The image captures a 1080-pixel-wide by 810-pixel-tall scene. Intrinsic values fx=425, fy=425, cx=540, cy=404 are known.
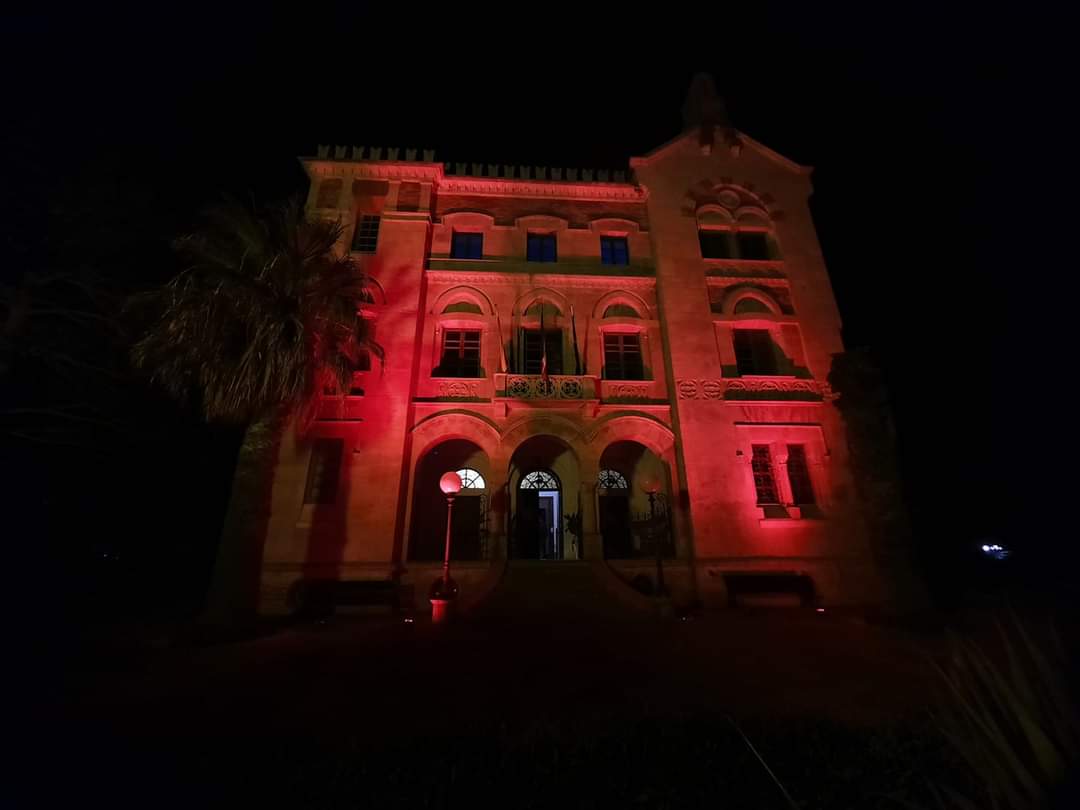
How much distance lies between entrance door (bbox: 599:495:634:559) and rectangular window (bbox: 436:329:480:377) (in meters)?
8.23

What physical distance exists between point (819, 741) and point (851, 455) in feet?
40.6

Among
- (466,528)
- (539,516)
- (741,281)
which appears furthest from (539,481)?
(741,281)

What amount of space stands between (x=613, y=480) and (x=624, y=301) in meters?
7.97

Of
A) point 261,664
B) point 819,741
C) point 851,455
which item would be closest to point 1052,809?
point 819,741

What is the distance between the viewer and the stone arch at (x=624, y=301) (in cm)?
1805

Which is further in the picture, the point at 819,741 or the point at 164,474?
the point at 164,474

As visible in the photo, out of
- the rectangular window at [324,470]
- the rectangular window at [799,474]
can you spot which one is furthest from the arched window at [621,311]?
the rectangular window at [324,470]

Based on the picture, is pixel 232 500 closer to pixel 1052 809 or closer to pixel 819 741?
pixel 819 741

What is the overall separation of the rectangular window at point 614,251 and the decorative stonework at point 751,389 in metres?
6.79

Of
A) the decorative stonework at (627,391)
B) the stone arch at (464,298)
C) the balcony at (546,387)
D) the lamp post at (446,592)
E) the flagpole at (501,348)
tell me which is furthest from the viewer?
the stone arch at (464,298)

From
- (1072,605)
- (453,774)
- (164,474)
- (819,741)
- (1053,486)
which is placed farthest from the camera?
(1053,486)

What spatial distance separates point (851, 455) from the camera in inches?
572

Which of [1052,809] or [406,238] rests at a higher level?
[406,238]

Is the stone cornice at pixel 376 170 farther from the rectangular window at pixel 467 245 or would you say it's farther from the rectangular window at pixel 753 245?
the rectangular window at pixel 753 245
